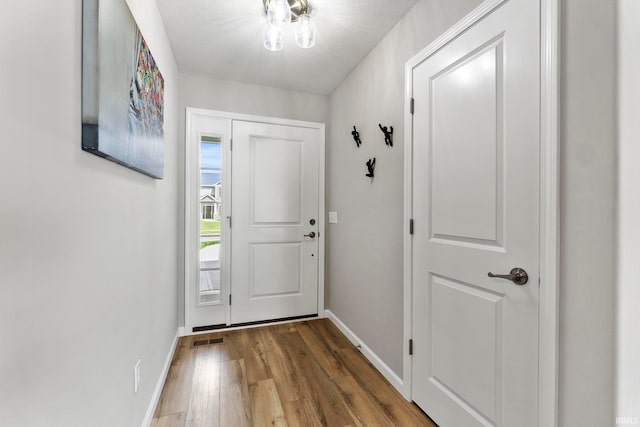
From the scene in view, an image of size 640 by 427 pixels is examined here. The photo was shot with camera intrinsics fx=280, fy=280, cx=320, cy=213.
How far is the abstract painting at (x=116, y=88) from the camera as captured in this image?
0.82m

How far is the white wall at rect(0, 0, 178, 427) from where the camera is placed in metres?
0.55

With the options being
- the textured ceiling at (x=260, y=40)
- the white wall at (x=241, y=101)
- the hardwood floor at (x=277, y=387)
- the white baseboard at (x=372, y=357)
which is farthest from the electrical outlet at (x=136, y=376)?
the textured ceiling at (x=260, y=40)

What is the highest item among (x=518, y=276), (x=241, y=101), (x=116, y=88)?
(x=241, y=101)

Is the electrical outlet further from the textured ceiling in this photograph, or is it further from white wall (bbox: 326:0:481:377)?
the textured ceiling

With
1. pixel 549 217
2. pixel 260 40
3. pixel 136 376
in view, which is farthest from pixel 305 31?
pixel 136 376

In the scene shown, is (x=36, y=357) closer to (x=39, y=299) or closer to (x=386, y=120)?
(x=39, y=299)

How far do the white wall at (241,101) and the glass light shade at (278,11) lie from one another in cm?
121

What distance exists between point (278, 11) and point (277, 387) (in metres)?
2.21

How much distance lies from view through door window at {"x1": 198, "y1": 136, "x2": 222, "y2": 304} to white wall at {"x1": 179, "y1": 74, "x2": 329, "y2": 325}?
0.17 meters

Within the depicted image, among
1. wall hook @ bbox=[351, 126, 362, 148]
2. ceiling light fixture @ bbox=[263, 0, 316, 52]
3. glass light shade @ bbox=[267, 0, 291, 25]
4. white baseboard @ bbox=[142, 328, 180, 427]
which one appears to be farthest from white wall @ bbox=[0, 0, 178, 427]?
wall hook @ bbox=[351, 126, 362, 148]

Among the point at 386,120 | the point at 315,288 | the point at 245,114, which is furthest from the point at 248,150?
the point at 315,288

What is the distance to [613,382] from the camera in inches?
32.5

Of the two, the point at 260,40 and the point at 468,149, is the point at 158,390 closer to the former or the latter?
the point at 468,149

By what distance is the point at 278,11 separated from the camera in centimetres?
151
